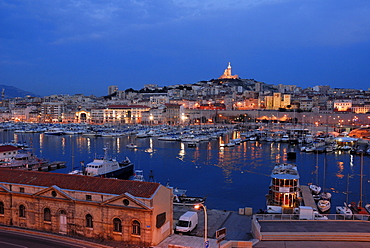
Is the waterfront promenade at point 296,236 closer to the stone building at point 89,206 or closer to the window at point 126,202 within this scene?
the stone building at point 89,206

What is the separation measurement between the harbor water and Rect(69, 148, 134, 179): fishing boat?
1174mm

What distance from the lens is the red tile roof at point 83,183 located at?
24.1 ft

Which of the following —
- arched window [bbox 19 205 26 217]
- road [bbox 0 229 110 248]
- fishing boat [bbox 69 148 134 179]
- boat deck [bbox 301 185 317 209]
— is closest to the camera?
road [bbox 0 229 110 248]

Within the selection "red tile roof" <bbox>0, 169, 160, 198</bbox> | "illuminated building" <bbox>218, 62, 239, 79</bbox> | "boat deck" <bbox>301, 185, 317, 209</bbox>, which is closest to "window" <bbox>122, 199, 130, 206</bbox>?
"red tile roof" <bbox>0, 169, 160, 198</bbox>

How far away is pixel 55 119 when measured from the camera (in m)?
82.5

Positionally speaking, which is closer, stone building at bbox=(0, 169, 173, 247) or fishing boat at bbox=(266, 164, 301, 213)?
stone building at bbox=(0, 169, 173, 247)

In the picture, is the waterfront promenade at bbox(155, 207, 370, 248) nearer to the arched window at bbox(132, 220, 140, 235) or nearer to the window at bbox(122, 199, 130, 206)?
the arched window at bbox(132, 220, 140, 235)

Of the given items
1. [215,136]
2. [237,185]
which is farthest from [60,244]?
[215,136]

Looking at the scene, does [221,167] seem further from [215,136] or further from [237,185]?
[215,136]

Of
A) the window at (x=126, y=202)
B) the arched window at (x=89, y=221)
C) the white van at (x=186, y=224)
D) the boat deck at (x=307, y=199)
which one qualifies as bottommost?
the boat deck at (x=307, y=199)

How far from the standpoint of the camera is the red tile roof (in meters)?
7.35

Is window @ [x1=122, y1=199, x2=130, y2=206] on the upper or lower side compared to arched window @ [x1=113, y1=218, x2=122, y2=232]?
upper

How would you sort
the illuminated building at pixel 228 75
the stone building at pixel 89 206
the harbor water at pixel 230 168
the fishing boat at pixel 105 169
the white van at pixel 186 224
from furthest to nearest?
the illuminated building at pixel 228 75
the fishing boat at pixel 105 169
the harbor water at pixel 230 168
the white van at pixel 186 224
the stone building at pixel 89 206

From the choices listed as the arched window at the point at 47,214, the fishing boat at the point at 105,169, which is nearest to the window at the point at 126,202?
the arched window at the point at 47,214
